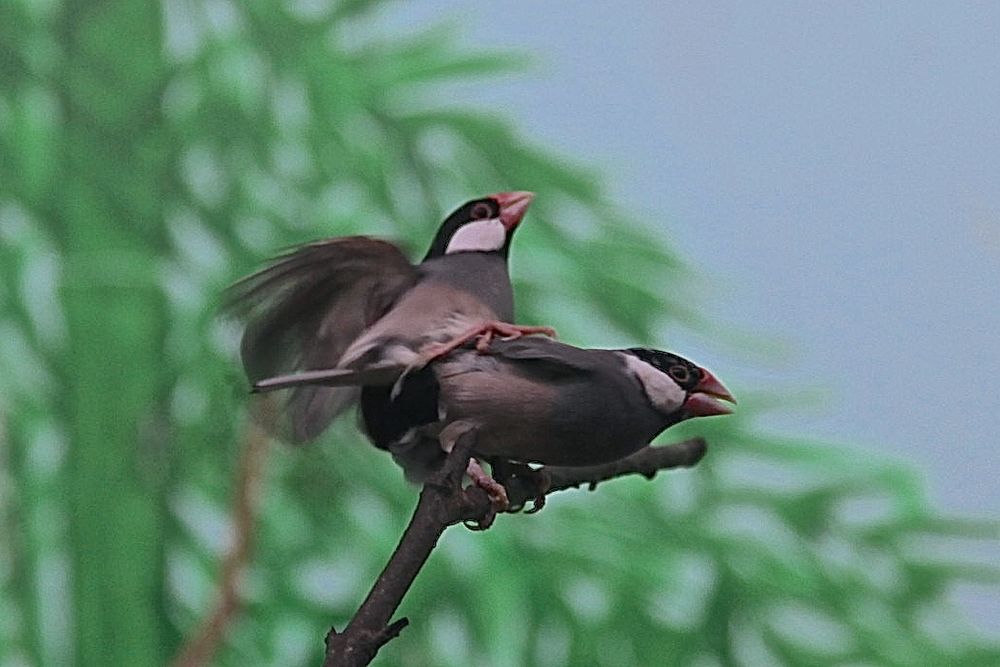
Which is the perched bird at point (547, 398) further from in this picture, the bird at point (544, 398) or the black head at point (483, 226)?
the black head at point (483, 226)

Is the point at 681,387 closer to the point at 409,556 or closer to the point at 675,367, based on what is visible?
the point at 675,367

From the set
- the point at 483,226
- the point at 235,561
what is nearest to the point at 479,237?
the point at 483,226

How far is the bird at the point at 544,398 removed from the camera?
388mm

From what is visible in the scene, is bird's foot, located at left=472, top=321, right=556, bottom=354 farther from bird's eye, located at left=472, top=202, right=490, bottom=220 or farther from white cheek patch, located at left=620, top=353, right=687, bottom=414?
bird's eye, located at left=472, top=202, right=490, bottom=220

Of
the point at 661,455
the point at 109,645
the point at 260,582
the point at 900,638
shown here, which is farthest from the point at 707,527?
the point at 661,455

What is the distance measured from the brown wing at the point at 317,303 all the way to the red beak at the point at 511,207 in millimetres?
90

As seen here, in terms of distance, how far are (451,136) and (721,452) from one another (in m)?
0.40

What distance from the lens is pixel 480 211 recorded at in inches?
21.9

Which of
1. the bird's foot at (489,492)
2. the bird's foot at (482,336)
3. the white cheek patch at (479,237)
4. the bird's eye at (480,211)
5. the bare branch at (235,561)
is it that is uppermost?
the bird's eye at (480,211)

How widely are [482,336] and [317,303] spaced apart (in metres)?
0.08

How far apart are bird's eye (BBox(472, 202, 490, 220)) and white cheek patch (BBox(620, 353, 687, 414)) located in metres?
0.17

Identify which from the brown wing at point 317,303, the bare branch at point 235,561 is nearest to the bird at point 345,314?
the brown wing at point 317,303

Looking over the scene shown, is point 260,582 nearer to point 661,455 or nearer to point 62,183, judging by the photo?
point 62,183

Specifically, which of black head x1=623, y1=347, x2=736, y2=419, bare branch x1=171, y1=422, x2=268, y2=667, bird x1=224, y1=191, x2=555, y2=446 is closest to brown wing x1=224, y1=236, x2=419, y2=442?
bird x1=224, y1=191, x2=555, y2=446
